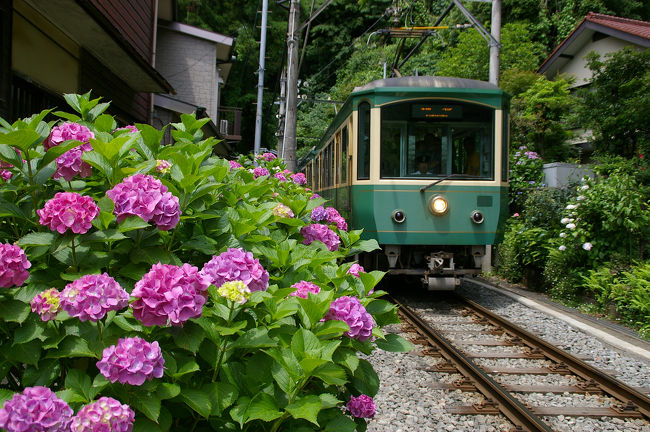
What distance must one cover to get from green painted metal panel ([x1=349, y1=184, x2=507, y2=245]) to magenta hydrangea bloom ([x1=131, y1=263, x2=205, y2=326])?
21.4 ft

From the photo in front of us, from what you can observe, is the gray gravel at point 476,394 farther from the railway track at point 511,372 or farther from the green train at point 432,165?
the green train at point 432,165

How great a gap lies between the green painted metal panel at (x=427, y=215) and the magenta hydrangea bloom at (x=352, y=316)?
6154 mm

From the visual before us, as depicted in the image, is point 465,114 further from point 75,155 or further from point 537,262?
point 75,155

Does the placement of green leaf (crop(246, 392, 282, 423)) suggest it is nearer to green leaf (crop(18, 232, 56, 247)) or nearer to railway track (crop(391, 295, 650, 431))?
green leaf (crop(18, 232, 56, 247))

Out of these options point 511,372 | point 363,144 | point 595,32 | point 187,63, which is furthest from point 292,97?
point 595,32

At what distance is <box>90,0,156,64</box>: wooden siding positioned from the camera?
978 centimetres

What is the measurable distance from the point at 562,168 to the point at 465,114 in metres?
5.83

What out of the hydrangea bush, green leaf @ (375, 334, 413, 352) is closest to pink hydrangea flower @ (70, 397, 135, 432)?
Result: the hydrangea bush

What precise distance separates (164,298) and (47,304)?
1.04 ft

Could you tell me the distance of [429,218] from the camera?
25.9ft

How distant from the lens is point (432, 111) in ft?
25.9

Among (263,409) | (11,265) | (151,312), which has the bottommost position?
(263,409)

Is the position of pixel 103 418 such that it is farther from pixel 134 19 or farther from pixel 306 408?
pixel 134 19

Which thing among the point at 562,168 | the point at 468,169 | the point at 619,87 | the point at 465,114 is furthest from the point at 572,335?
the point at 562,168
